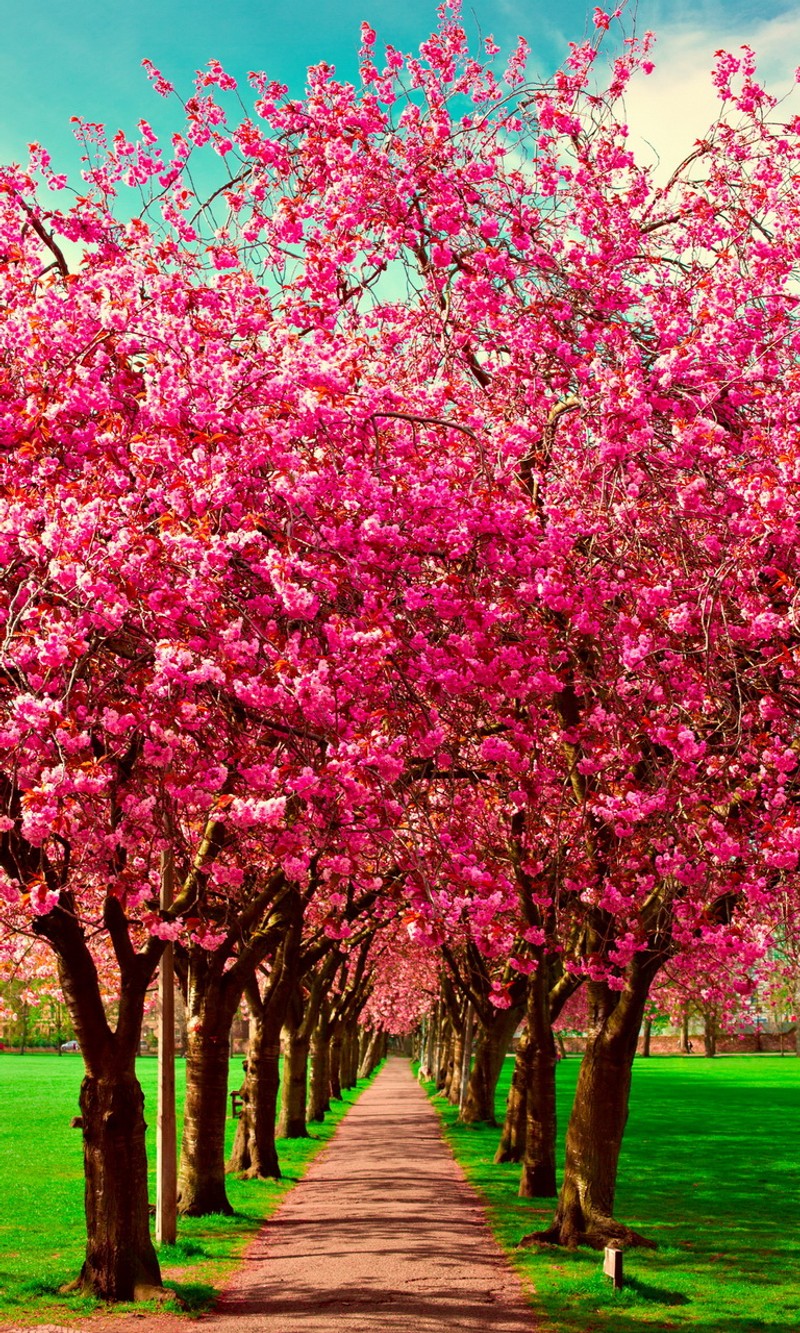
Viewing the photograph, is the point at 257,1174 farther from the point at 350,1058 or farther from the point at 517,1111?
the point at 350,1058

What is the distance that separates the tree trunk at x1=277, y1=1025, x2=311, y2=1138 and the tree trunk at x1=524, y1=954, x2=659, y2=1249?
13.0m

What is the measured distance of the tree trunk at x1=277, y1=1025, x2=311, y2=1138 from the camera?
2522 centimetres

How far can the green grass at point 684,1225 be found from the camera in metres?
10.1

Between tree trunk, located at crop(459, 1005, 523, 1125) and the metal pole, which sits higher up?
the metal pole

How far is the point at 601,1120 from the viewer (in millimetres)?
12617

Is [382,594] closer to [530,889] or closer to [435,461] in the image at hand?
[435,461]

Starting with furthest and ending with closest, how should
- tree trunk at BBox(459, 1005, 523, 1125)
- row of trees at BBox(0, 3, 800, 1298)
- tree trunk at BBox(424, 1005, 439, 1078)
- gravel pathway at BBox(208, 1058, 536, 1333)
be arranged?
tree trunk at BBox(424, 1005, 439, 1078)
tree trunk at BBox(459, 1005, 523, 1125)
gravel pathway at BBox(208, 1058, 536, 1333)
row of trees at BBox(0, 3, 800, 1298)

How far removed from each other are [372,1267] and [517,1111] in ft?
29.4

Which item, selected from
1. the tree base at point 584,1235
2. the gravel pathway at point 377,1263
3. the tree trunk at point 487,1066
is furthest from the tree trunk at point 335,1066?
the tree base at point 584,1235

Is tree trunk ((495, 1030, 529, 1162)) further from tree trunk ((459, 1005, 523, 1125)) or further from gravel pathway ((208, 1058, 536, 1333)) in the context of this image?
tree trunk ((459, 1005, 523, 1125))

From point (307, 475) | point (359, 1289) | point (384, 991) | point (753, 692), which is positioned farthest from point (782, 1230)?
point (384, 991)

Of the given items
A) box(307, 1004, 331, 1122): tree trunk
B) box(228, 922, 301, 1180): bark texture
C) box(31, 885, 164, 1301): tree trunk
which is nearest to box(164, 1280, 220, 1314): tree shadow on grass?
box(31, 885, 164, 1301): tree trunk

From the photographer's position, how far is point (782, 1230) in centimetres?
1595

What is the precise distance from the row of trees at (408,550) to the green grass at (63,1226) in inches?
28.7
